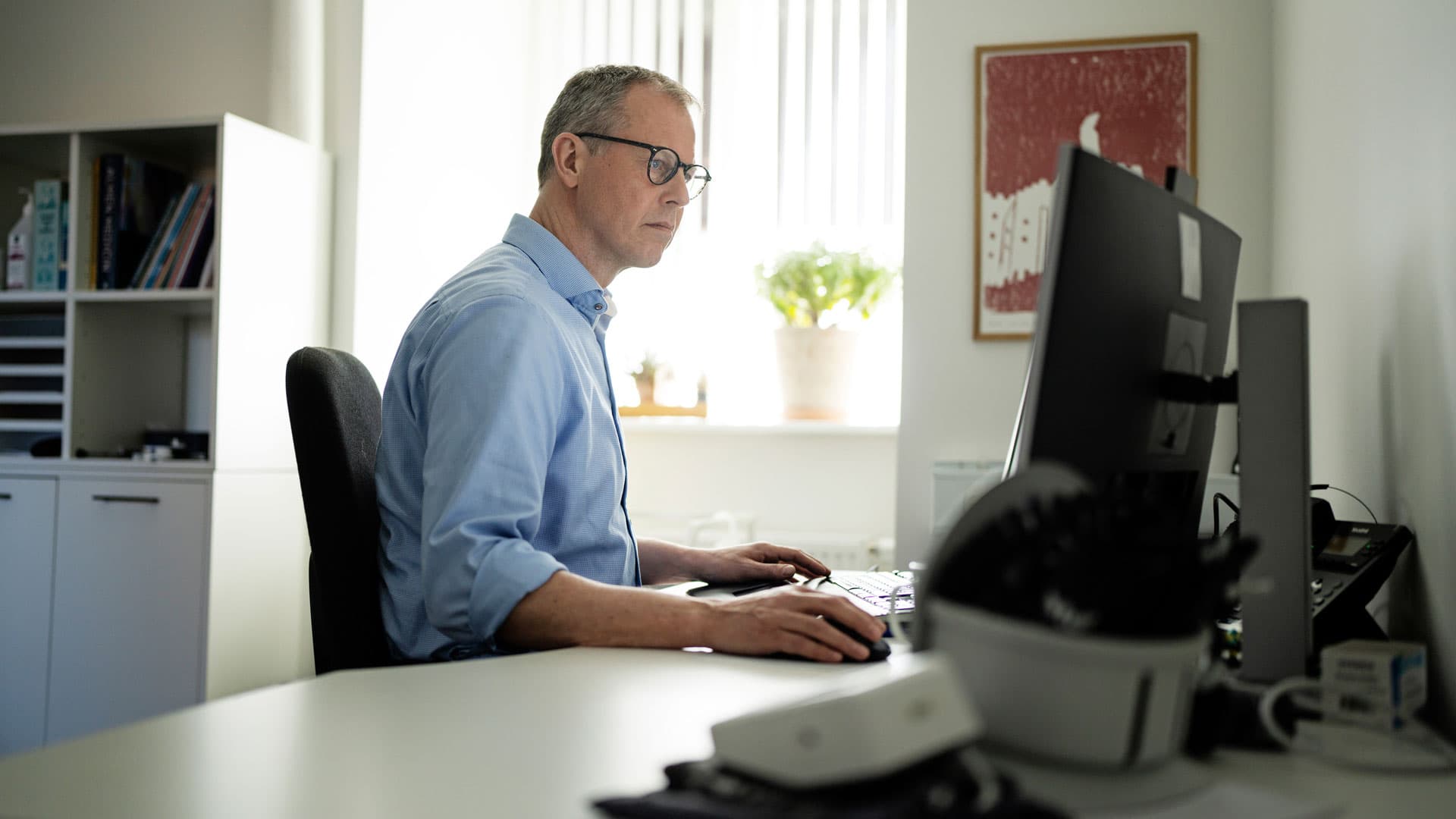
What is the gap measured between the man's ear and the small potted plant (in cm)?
220

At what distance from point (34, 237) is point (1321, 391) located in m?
3.19

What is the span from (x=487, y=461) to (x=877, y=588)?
2.01 feet

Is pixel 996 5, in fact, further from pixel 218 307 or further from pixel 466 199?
pixel 218 307

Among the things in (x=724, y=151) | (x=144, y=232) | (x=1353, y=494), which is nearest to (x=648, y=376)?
(x=724, y=151)

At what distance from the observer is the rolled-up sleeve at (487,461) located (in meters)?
1.15

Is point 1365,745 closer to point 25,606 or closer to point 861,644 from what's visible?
point 861,644

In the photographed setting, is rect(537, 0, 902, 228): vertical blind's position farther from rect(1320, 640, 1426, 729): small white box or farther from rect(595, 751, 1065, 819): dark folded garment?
rect(595, 751, 1065, 819): dark folded garment

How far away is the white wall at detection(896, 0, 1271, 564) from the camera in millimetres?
2992

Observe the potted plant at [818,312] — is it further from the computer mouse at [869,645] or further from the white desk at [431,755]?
the white desk at [431,755]

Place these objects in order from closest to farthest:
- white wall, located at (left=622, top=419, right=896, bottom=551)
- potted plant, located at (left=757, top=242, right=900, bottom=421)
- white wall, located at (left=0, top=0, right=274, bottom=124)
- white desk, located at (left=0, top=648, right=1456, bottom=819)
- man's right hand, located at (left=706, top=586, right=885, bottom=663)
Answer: white desk, located at (left=0, top=648, right=1456, bottom=819)
man's right hand, located at (left=706, top=586, right=885, bottom=663)
white wall, located at (left=0, top=0, right=274, bottom=124)
potted plant, located at (left=757, top=242, right=900, bottom=421)
white wall, located at (left=622, top=419, right=896, bottom=551)

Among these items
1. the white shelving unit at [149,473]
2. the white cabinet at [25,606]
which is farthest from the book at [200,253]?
the white cabinet at [25,606]

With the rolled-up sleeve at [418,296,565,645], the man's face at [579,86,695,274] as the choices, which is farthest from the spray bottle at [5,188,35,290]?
the rolled-up sleeve at [418,296,565,645]

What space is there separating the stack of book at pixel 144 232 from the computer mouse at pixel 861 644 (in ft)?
7.63

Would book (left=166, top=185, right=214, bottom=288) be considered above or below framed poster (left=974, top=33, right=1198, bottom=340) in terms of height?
below
